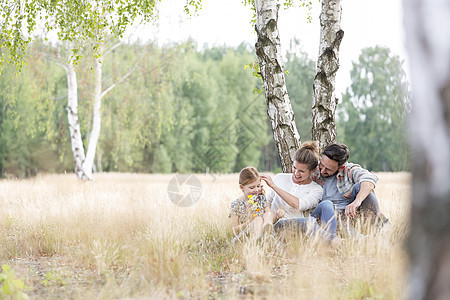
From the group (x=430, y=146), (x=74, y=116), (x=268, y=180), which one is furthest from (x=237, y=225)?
(x=74, y=116)

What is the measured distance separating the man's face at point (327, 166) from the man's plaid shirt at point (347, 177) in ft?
0.35

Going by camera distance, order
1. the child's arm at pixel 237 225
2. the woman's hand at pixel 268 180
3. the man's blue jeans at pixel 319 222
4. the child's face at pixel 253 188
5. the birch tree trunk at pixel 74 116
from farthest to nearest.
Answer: the birch tree trunk at pixel 74 116 < the child's face at pixel 253 188 < the child's arm at pixel 237 225 < the woman's hand at pixel 268 180 < the man's blue jeans at pixel 319 222

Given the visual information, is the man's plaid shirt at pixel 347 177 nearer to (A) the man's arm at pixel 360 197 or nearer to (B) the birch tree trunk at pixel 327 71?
(A) the man's arm at pixel 360 197

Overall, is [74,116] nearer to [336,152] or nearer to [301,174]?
[301,174]

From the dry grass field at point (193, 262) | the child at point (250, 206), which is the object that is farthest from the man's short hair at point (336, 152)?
the child at point (250, 206)

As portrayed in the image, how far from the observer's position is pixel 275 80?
511cm

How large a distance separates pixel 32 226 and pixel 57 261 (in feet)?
4.29

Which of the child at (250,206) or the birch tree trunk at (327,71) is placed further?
the birch tree trunk at (327,71)

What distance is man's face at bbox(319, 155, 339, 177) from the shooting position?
433 centimetres

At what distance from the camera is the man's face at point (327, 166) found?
4328 millimetres

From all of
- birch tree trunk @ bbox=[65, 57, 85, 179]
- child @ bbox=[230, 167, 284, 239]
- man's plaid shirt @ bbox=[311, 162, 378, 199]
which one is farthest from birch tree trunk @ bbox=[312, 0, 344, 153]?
birch tree trunk @ bbox=[65, 57, 85, 179]

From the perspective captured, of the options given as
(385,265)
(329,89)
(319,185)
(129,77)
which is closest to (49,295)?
(385,265)

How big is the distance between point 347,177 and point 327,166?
26cm

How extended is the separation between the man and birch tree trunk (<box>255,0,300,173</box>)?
2.17 ft
